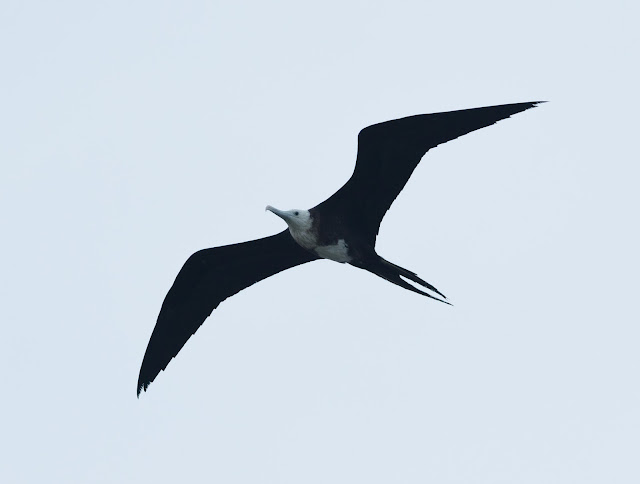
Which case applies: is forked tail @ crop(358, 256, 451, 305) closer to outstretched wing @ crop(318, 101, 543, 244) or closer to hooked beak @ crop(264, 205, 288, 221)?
outstretched wing @ crop(318, 101, 543, 244)

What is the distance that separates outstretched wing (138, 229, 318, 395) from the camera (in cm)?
923

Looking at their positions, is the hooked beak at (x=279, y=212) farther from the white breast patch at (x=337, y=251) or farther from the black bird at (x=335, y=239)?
the white breast patch at (x=337, y=251)

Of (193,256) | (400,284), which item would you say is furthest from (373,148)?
(193,256)

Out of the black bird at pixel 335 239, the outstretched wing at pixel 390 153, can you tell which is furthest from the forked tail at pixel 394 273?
the outstretched wing at pixel 390 153

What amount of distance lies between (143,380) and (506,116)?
3.82m

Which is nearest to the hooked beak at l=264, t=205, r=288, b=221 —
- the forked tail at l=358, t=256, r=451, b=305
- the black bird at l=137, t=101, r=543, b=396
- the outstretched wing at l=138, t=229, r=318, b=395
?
the black bird at l=137, t=101, r=543, b=396

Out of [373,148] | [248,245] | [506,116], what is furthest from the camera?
[248,245]

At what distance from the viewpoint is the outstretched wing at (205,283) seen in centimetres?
923

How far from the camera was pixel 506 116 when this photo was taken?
7.72 metres

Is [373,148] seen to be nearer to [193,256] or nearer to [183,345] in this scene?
[193,256]

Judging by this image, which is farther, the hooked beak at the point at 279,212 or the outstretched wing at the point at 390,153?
the hooked beak at the point at 279,212

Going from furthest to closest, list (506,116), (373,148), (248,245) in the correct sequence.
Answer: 1. (248,245)
2. (373,148)
3. (506,116)

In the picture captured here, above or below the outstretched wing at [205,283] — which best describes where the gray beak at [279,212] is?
above

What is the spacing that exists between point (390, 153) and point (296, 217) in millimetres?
852
